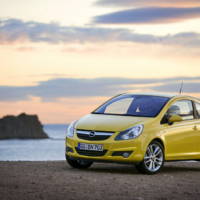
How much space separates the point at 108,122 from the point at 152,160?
124cm

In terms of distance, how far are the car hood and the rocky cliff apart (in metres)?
176

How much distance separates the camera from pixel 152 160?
14.4 m

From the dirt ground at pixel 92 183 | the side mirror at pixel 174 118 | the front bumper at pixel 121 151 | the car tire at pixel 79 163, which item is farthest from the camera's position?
the car tire at pixel 79 163

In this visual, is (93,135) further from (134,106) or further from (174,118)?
(174,118)

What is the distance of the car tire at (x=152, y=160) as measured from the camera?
14.2m

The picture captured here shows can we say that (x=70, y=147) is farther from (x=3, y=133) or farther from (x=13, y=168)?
(x=3, y=133)

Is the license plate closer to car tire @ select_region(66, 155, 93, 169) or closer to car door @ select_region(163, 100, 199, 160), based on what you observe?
car tire @ select_region(66, 155, 93, 169)

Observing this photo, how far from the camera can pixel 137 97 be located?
609 inches

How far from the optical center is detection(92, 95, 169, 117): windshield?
48.9 ft

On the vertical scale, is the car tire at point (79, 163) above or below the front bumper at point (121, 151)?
below

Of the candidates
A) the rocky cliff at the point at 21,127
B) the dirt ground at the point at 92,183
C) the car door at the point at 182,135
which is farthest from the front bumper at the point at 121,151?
the rocky cliff at the point at 21,127

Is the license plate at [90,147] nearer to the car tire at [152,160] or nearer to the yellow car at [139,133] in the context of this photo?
the yellow car at [139,133]

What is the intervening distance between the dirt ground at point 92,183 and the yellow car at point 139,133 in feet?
1.22

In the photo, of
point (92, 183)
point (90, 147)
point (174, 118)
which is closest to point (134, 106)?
point (174, 118)
